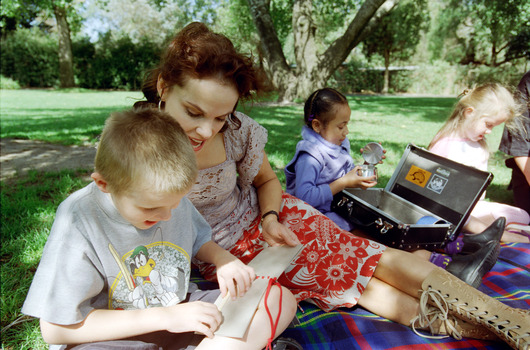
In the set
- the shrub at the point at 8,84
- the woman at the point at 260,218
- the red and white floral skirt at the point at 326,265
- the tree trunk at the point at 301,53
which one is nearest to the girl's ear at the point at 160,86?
the woman at the point at 260,218

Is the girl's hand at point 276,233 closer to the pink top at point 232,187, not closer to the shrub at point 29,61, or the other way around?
the pink top at point 232,187

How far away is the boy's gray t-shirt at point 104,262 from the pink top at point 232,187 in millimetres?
256

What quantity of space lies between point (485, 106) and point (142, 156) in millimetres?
2738

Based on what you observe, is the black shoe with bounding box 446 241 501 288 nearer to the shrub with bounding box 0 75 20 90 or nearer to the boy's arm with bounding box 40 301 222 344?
the boy's arm with bounding box 40 301 222 344

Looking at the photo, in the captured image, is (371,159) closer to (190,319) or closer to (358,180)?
(358,180)

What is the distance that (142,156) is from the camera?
1067 millimetres

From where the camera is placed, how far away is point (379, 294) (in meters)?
1.75

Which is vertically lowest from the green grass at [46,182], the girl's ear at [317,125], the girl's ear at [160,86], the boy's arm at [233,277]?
the green grass at [46,182]

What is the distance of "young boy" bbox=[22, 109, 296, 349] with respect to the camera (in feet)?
3.50

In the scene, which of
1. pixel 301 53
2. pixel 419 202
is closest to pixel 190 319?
pixel 419 202

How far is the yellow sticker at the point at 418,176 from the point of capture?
8.75 ft

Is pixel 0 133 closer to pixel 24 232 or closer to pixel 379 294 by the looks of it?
pixel 24 232

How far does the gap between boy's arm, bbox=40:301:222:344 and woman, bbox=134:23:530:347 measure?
0.61 meters

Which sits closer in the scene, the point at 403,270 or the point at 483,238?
the point at 403,270
